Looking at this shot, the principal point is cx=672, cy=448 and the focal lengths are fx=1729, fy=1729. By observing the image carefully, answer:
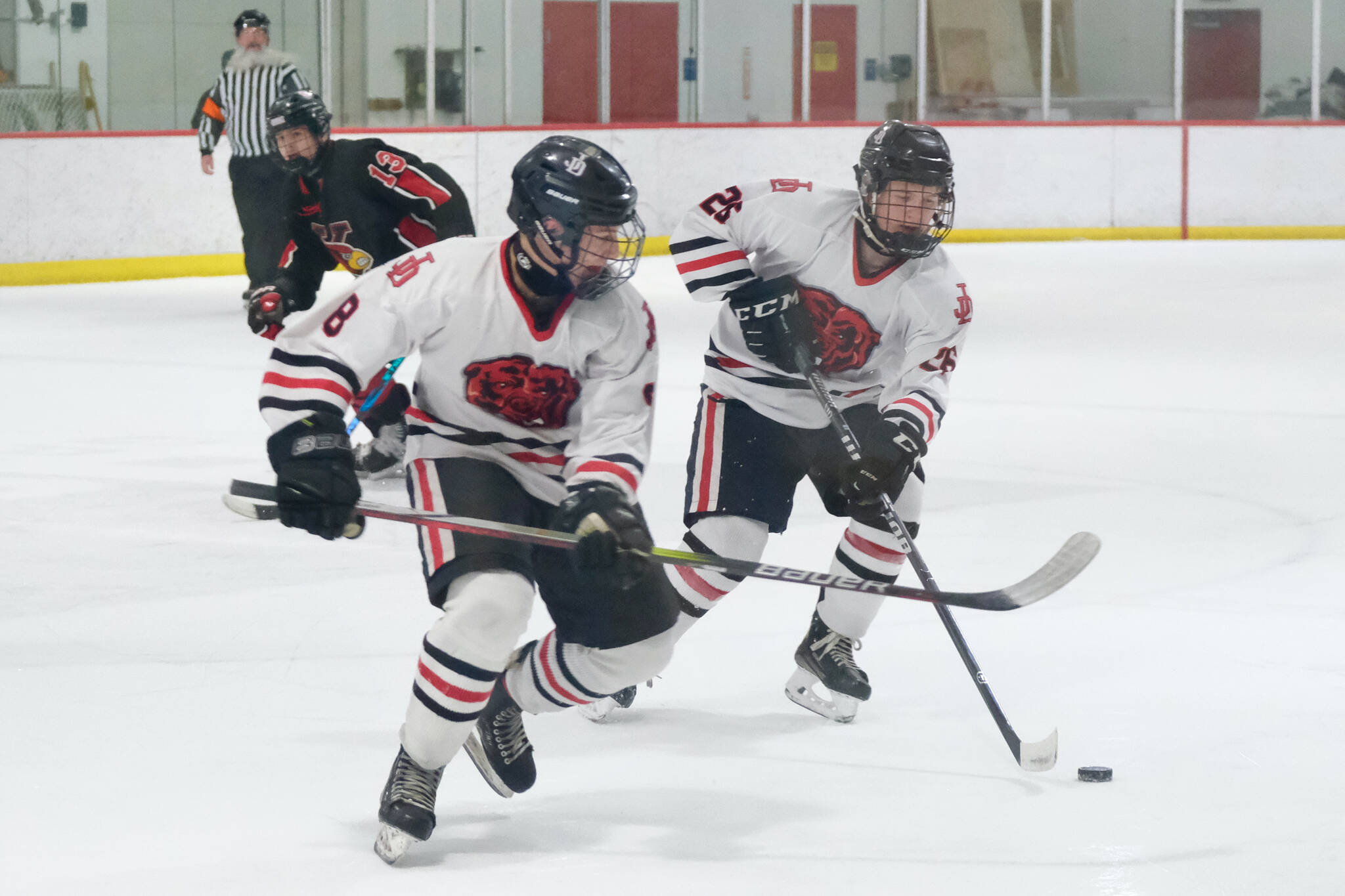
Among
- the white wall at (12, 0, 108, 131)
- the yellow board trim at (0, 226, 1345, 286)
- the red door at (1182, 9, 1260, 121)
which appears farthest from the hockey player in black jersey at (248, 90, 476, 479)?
the red door at (1182, 9, 1260, 121)

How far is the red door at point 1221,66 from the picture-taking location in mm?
12750

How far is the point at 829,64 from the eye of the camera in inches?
493

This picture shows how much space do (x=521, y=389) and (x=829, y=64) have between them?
10.7 metres

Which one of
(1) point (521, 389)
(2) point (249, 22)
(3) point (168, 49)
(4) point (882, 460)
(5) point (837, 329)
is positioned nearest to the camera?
(1) point (521, 389)

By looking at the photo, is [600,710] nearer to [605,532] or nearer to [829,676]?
[829,676]

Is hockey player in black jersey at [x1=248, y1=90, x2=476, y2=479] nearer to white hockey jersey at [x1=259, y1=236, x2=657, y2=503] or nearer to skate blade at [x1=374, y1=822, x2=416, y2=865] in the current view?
white hockey jersey at [x1=259, y1=236, x2=657, y2=503]

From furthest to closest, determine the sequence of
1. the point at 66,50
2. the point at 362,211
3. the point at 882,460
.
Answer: the point at 66,50 → the point at 362,211 → the point at 882,460

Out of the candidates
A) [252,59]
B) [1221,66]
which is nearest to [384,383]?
[252,59]

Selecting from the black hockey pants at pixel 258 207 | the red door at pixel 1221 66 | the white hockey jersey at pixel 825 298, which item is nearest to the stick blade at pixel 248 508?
the white hockey jersey at pixel 825 298

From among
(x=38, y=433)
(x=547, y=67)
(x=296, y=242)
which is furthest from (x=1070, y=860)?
(x=547, y=67)

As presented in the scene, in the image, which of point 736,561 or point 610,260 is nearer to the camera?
point 610,260

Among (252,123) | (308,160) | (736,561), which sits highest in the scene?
(252,123)

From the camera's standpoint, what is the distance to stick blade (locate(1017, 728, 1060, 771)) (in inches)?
95.7

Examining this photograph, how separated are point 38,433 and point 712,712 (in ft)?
10.1
